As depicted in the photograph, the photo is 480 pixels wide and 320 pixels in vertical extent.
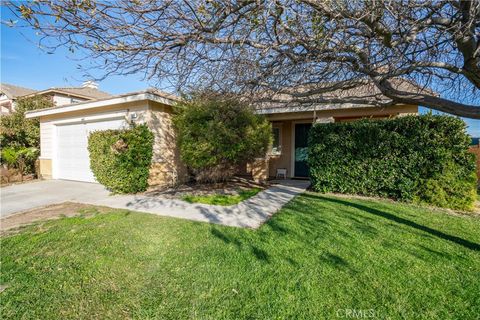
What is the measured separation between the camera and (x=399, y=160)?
21.8ft

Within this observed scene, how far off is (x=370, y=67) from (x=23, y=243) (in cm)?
639

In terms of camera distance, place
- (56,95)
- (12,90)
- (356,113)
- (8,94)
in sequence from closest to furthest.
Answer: (356,113) < (56,95) < (8,94) < (12,90)

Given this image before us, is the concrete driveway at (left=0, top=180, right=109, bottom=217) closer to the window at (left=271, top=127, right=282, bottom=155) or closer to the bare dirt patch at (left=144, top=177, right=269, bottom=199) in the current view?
the bare dirt patch at (left=144, top=177, right=269, bottom=199)

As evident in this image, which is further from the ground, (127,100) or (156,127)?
(127,100)

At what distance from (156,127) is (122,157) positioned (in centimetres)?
188

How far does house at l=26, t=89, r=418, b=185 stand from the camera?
8.80 m

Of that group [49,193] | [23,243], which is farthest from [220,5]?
[49,193]

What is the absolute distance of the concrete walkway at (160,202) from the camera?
211 inches

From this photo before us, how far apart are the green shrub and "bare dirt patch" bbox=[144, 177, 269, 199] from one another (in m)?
0.64

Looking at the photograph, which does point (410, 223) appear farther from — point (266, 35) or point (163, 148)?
point (163, 148)

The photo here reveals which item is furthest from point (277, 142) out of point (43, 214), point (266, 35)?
point (43, 214)

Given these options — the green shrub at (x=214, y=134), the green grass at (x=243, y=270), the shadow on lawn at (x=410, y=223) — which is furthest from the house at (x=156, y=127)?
the green grass at (x=243, y=270)

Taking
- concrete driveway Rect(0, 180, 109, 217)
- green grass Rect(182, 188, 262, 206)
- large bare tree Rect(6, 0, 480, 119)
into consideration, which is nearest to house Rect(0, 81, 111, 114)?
concrete driveway Rect(0, 180, 109, 217)

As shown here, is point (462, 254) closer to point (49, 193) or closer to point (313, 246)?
point (313, 246)
